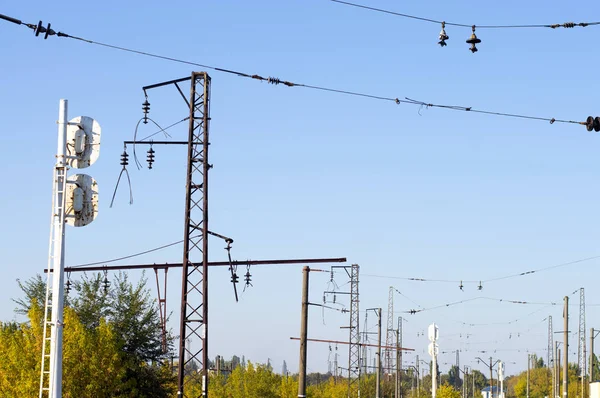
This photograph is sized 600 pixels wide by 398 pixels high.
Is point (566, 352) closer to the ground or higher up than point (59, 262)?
closer to the ground

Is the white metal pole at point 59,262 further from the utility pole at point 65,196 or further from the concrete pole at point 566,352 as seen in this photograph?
the concrete pole at point 566,352

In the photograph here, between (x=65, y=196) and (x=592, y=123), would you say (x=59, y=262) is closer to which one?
(x=65, y=196)

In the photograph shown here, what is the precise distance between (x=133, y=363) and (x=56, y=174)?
34.1 m

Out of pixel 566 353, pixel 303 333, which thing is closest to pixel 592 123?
pixel 303 333

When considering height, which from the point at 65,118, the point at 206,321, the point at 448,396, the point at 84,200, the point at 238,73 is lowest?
the point at 448,396

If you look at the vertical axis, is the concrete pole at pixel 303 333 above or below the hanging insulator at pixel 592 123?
below

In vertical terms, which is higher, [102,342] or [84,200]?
[84,200]

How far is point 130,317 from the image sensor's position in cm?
5431

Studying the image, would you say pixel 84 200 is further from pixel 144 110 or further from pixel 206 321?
pixel 144 110

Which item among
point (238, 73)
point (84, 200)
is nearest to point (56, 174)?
point (84, 200)

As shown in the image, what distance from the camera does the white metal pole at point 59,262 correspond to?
17250 millimetres

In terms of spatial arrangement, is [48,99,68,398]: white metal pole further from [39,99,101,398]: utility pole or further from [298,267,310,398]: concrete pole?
[298,267,310,398]: concrete pole

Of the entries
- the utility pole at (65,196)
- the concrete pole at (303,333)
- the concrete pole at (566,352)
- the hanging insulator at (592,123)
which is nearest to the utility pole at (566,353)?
the concrete pole at (566,352)

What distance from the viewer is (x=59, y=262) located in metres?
17.6
